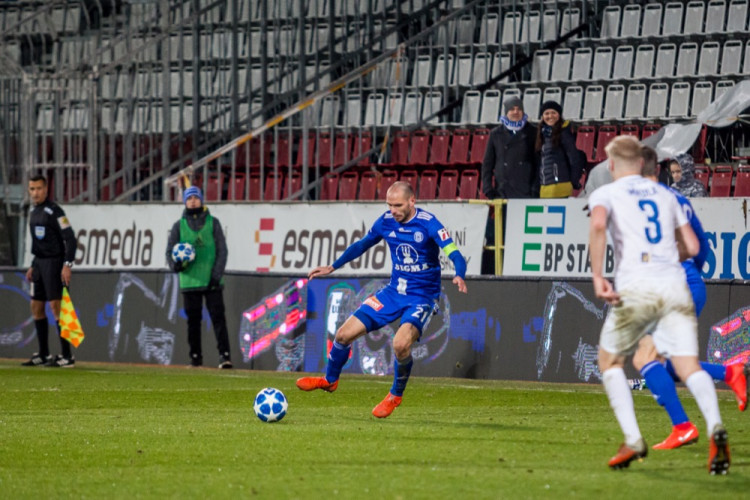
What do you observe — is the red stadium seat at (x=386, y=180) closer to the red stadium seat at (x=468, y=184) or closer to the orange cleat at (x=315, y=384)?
the red stadium seat at (x=468, y=184)

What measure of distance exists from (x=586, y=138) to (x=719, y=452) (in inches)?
525

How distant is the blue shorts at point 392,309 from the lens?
1095 cm

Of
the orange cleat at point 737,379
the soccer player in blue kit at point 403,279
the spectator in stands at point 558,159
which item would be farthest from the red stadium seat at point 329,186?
the orange cleat at point 737,379

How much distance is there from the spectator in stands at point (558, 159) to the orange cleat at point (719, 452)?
9.16 m

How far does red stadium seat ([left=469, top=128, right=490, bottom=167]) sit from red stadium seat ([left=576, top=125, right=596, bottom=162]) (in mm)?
1452

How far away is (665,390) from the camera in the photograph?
7922 mm

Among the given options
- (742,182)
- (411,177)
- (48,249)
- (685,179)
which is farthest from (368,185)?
(685,179)

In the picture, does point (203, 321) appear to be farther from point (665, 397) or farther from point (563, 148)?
point (665, 397)

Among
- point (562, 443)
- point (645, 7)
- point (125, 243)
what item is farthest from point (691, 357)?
point (645, 7)

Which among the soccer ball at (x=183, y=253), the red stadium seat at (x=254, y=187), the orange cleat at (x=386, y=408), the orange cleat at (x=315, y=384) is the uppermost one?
the red stadium seat at (x=254, y=187)

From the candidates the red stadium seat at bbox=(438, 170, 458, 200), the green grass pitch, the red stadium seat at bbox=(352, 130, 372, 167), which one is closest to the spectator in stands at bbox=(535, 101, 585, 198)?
the green grass pitch

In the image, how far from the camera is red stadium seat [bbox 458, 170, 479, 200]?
19.5m

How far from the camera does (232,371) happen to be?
16.9 m

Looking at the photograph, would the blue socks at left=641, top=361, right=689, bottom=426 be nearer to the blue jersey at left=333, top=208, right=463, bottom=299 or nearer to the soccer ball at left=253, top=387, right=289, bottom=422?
the soccer ball at left=253, top=387, right=289, bottom=422
